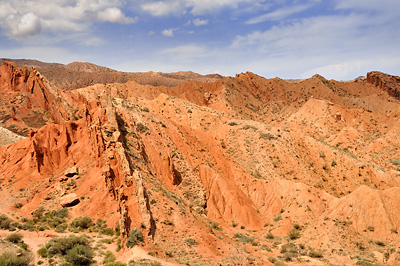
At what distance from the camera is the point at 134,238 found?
2380cm

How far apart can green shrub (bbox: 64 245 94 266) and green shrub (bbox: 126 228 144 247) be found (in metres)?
2.91

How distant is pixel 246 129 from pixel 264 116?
123ft

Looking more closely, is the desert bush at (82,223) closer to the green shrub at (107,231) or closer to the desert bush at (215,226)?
the green shrub at (107,231)

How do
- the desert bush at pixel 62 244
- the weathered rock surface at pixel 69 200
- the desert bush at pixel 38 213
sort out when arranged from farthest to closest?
the weathered rock surface at pixel 69 200
the desert bush at pixel 38 213
the desert bush at pixel 62 244

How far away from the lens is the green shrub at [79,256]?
22.2 m

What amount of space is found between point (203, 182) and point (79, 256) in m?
21.2

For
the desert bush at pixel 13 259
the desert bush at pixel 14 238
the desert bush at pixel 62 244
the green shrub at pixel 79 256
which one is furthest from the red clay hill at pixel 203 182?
the desert bush at pixel 13 259

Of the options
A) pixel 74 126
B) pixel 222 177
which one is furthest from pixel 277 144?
pixel 74 126

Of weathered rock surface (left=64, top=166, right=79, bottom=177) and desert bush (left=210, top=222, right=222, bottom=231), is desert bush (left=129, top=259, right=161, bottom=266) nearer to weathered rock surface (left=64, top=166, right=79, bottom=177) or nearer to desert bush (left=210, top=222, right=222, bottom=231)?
desert bush (left=210, top=222, right=222, bottom=231)

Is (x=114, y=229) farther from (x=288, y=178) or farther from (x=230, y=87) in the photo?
(x=230, y=87)

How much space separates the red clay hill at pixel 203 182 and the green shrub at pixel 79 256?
2.23m

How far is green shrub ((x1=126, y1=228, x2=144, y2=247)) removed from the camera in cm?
2364

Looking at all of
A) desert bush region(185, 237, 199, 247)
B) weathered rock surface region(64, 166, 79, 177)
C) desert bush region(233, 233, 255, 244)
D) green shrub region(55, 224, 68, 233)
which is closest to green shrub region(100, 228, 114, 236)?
green shrub region(55, 224, 68, 233)

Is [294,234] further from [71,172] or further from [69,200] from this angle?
[71,172]
